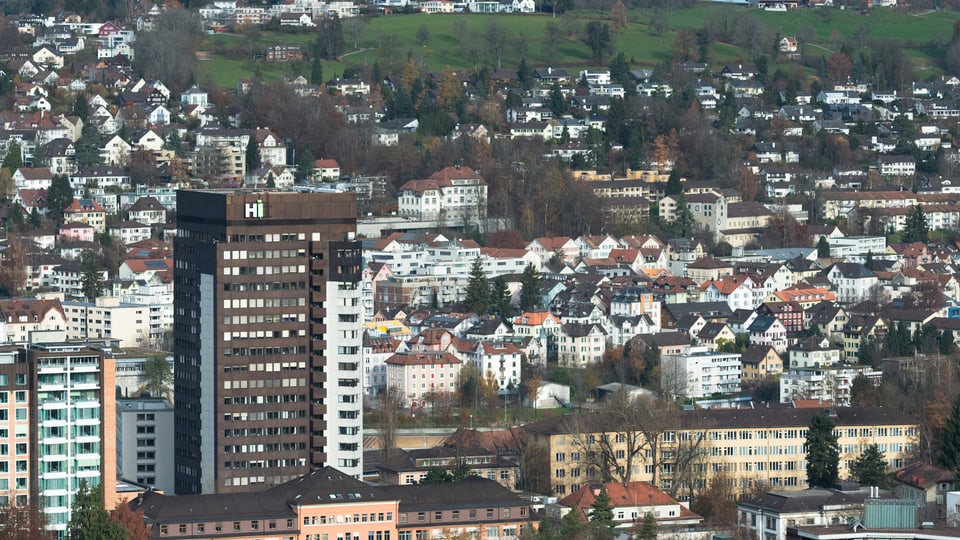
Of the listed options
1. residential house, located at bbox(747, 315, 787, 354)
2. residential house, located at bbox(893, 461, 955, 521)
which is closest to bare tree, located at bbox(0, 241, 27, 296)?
residential house, located at bbox(747, 315, 787, 354)

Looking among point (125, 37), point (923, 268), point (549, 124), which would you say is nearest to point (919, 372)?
point (923, 268)

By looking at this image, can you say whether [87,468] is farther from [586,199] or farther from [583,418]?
[586,199]

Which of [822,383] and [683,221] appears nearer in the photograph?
[822,383]

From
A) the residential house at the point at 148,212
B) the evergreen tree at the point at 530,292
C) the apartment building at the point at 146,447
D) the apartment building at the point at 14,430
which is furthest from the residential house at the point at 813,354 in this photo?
the apartment building at the point at 14,430

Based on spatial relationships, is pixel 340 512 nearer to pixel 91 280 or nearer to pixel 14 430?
pixel 14 430

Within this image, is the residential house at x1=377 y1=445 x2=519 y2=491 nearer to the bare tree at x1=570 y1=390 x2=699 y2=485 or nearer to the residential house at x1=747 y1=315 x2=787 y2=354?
the bare tree at x1=570 y1=390 x2=699 y2=485

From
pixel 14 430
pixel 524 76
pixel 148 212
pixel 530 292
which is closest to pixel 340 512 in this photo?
pixel 14 430
